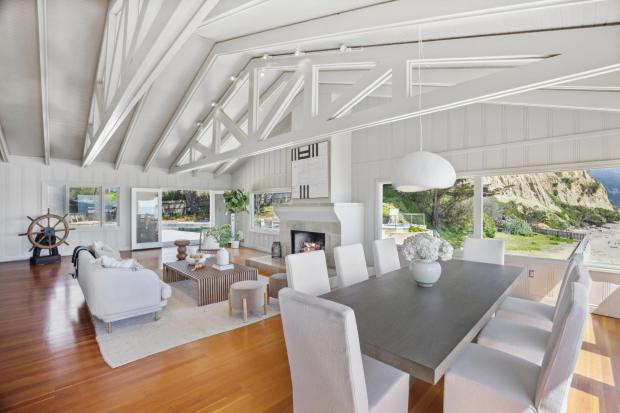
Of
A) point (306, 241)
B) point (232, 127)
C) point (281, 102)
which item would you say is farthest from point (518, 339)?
point (232, 127)

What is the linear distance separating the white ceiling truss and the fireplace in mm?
2257

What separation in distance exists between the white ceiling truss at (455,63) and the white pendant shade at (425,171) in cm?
92

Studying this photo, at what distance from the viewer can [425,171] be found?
6.88 feet

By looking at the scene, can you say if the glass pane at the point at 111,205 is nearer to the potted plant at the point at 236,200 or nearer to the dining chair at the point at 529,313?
the potted plant at the point at 236,200

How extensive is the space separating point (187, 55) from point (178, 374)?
4719mm

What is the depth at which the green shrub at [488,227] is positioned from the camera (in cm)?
455

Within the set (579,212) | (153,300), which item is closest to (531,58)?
(579,212)

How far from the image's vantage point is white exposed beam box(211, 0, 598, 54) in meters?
2.10

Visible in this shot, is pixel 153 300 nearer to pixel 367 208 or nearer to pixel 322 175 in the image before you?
pixel 322 175

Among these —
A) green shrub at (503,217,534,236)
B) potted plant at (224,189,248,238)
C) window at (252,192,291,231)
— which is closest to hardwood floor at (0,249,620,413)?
green shrub at (503,217,534,236)

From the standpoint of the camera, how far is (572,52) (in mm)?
2090

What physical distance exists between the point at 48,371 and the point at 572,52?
4.89m

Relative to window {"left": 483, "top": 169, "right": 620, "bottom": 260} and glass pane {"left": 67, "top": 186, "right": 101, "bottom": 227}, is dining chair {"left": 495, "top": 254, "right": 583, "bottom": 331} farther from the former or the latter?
glass pane {"left": 67, "top": 186, "right": 101, "bottom": 227}

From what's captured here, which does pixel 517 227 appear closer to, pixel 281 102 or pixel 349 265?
pixel 349 265
